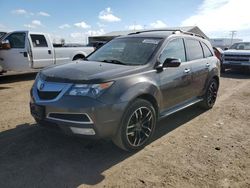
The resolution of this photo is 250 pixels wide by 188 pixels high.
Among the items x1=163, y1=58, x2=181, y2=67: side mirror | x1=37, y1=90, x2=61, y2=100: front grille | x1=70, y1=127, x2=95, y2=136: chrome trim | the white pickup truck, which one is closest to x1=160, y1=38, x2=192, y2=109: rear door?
x1=163, y1=58, x2=181, y2=67: side mirror

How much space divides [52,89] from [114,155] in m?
1.36

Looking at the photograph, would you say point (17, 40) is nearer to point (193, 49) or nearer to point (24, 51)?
point (24, 51)

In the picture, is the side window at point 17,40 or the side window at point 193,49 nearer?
the side window at point 193,49

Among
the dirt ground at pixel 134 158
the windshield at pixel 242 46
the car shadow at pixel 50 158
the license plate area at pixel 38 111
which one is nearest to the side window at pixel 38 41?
the dirt ground at pixel 134 158

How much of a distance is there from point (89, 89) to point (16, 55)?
7.75m

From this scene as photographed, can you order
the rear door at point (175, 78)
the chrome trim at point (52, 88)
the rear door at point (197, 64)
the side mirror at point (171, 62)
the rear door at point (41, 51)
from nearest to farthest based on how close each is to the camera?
the chrome trim at point (52, 88)
the side mirror at point (171, 62)
the rear door at point (175, 78)
the rear door at point (197, 64)
the rear door at point (41, 51)

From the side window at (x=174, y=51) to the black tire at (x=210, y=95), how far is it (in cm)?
142

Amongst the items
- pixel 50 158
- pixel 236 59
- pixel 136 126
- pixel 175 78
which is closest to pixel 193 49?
pixel 175 78

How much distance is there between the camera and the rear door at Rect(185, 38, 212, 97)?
5.65 m

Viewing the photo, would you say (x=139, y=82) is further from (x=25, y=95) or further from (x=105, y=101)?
(x=25, y=95)

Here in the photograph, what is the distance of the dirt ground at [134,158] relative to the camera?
3.48 meters

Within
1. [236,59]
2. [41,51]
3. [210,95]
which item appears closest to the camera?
[210,95]

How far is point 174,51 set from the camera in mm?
5172

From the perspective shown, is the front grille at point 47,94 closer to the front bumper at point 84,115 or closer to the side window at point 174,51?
the front bumper at point 84,115
